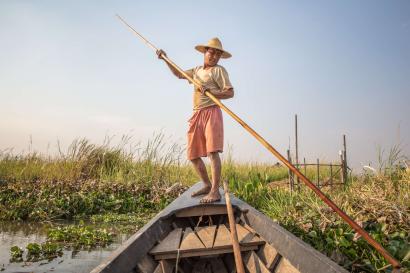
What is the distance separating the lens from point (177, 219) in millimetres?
4363

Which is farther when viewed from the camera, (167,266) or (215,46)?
(215,46)

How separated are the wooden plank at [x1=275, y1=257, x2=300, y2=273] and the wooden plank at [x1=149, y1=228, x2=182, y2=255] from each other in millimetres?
860

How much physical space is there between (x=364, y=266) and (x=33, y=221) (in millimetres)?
6768

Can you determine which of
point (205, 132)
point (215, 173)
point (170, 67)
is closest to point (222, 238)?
point (215, 173)

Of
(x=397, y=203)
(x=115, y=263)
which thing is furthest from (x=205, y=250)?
(x=397, y=203)

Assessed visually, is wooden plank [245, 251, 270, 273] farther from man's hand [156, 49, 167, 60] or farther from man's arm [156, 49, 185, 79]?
man's hand [156, 49, 167, 60]

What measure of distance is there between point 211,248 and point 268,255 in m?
0.48

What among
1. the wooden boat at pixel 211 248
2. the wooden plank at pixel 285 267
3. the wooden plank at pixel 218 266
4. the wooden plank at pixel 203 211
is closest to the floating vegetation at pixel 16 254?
the wooden boat at pixel 211 248

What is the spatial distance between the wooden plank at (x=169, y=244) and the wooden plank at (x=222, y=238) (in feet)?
1.14

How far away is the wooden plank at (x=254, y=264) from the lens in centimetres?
311

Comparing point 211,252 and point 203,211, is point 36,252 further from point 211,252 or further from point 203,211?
point 211,252

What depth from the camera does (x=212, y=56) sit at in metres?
4.65

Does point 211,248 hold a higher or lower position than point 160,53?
lower

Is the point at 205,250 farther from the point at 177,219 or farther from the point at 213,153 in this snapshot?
the point at 213,153
